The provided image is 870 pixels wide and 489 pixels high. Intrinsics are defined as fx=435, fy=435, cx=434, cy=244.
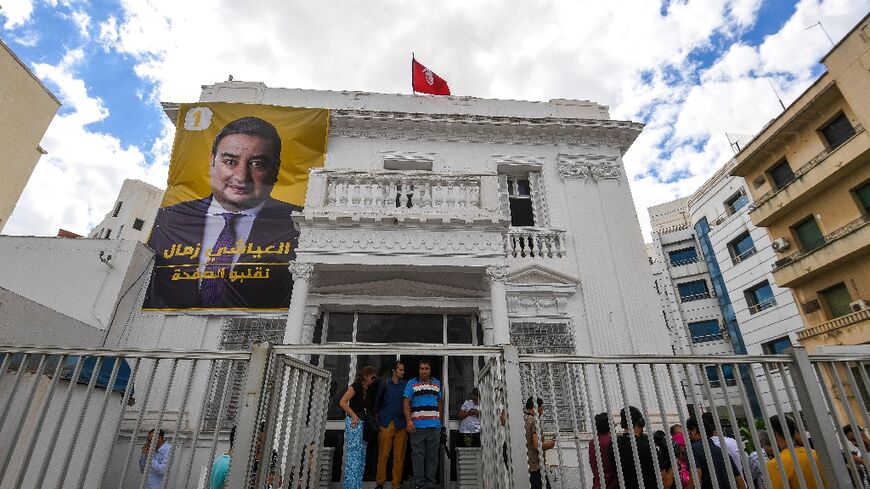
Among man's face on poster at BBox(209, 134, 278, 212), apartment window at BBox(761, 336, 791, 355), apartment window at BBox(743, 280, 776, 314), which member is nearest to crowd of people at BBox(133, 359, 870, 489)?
man's face on poster at BBox(209, 134, 278, 212)

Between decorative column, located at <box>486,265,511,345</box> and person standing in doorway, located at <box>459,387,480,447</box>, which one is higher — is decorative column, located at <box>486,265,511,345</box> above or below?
above

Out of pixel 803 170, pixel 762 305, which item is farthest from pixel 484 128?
pixel 762 305

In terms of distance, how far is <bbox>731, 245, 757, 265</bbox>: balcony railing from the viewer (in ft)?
85.1

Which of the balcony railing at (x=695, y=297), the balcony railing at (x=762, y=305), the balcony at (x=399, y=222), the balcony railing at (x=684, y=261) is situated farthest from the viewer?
the balcony railing at (x=684, y=261)

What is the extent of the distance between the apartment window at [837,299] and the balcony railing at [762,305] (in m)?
6.42

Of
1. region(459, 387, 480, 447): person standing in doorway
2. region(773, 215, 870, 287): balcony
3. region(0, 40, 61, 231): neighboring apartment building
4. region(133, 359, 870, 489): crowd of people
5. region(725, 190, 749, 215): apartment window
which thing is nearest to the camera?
region(133, 359, 870, 489): crowd of people

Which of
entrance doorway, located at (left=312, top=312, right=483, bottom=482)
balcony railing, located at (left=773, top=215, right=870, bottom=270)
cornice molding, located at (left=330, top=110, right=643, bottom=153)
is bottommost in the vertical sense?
entrance doorway, located at (left=312, top=312, right=483, bottom=482)

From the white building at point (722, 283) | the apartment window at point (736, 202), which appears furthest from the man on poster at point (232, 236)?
the apartment window at point (736, 202)

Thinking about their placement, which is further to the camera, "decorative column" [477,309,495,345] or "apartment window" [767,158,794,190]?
"apartment window" [767,158,794,190]

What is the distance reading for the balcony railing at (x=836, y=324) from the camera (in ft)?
52.4

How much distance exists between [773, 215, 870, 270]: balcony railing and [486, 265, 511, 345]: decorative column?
16596 millimetres

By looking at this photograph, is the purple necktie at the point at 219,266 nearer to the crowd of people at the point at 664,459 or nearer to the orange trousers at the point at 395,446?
the orange trousers at the point at 395,446

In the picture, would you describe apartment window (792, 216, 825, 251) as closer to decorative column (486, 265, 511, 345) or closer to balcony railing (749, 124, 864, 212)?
balcony railing (749, 124, 864, 212)

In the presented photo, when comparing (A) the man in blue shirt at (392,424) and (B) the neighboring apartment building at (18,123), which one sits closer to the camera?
(A) the man in blue shirt at (392,424)
